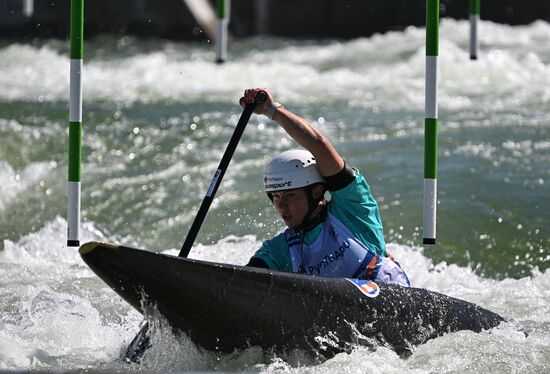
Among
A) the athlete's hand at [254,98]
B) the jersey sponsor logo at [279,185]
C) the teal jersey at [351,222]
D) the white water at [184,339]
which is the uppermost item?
the athlete's hand at [254,98]

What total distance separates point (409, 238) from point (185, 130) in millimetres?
3630

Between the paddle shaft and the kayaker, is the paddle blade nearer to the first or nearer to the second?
the paddle shaft

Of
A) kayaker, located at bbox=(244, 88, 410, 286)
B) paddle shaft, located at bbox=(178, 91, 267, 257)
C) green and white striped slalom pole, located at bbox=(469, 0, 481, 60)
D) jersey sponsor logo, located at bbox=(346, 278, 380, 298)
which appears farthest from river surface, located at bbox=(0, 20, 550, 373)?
green and white striped slalom pole, located at bbox=(469, 0, 481, 60)

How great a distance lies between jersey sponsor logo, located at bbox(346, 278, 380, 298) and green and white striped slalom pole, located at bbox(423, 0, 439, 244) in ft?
3.75

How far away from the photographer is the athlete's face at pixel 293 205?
16.2 ft

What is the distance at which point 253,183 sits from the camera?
29.3 ft

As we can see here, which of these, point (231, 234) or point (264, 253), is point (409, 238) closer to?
point (231, 234)

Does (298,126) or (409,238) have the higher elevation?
(298,126)

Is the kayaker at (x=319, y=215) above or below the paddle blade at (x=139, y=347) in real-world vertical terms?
above

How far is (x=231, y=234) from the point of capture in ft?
25.4

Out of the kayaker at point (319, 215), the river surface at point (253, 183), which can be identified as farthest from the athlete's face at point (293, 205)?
the river surface at point (253, 183)

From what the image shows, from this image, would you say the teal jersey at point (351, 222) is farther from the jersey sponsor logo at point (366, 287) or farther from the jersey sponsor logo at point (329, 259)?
the jersey sponsor logo at point (366, 287)

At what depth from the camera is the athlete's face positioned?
493 cm

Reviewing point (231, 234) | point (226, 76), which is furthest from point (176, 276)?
point (226, 76)
